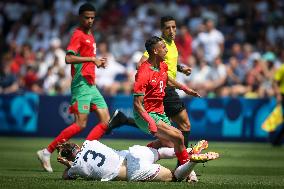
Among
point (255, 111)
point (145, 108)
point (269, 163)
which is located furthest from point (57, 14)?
point (145, 108)

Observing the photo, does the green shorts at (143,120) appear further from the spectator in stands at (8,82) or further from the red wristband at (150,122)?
the spectator in stands at (8,82)

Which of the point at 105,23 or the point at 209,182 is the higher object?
the point at 105,23

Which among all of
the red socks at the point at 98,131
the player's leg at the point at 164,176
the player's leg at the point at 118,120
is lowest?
the player's leg at the point at 164,176

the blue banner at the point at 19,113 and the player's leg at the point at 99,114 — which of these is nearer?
the player's leg at the point at 99,114

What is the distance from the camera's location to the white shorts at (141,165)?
11992 millimetres

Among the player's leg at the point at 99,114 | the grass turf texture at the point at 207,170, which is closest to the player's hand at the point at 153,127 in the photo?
the grass turf texture at the point at 207,170

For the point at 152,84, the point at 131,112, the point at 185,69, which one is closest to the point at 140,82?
the point at 152,84

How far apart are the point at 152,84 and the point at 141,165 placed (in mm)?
1404

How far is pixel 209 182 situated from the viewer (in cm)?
1246

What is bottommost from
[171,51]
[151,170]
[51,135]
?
[51,135]

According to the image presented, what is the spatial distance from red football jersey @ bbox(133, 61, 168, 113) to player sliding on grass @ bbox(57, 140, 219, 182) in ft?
2.81

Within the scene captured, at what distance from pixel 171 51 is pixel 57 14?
660 inches

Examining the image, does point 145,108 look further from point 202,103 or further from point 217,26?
point 217,26

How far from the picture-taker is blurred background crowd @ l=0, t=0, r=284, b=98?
1014 inches
